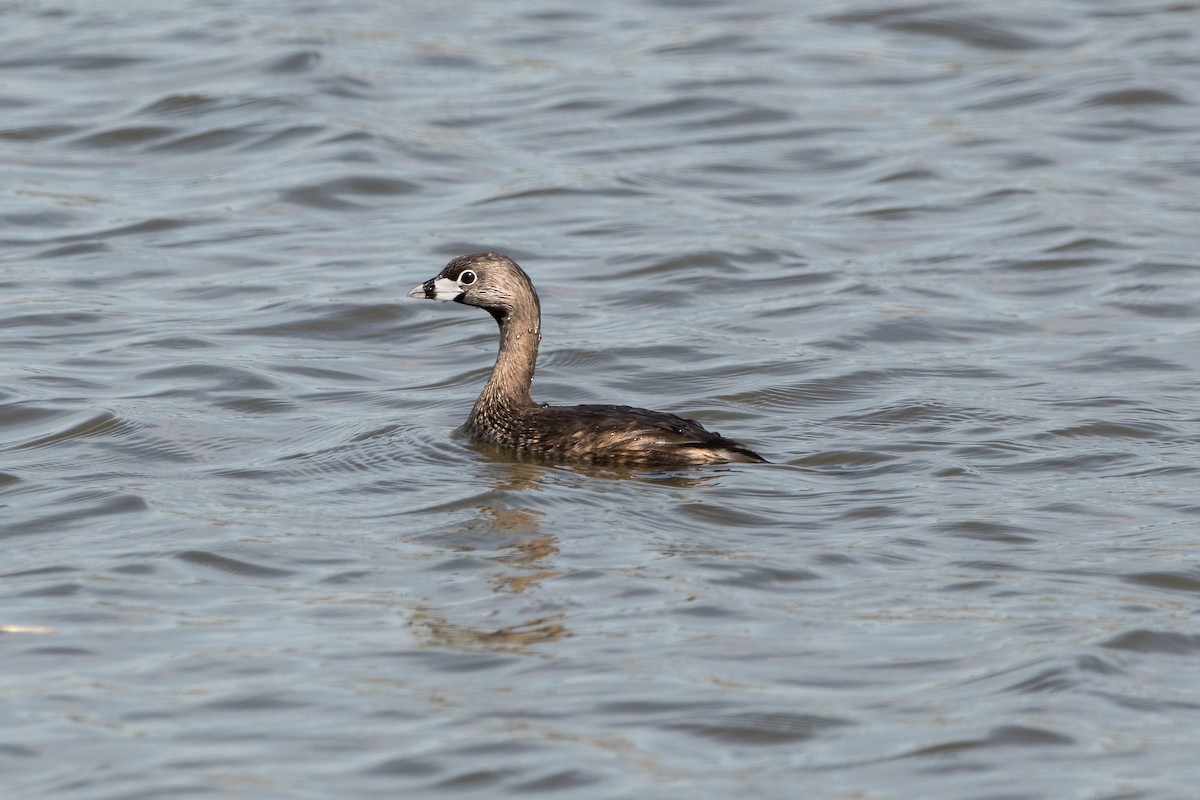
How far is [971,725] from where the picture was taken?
257 inches

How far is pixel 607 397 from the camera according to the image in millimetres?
11594

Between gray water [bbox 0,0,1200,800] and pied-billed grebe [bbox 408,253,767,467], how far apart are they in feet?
0.47

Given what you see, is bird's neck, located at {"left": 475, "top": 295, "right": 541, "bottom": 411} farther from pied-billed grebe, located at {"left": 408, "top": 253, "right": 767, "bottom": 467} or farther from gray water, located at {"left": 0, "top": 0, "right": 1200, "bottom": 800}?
gray water, located at {"left": 0, "top": 0, "right": 1200, "bottom": 800}

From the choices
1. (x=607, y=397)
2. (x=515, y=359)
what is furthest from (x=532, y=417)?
(x=607, y=397)

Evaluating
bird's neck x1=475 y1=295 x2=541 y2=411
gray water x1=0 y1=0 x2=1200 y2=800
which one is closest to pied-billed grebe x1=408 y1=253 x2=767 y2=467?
bird's neck x1=475 y1=295 x2=541 y2=411

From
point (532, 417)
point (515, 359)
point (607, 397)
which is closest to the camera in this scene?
point (532, 417)

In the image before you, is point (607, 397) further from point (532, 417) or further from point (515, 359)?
point (532, 417)

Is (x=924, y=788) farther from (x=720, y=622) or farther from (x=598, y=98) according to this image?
(x=598, y=98)

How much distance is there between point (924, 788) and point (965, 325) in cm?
712

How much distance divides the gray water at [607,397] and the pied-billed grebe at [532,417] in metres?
0.14

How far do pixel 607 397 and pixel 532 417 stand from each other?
1472mm

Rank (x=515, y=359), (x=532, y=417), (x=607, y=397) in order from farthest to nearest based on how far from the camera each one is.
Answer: (x=607, y=397), (x=515, y=359), (x=532, y=417)

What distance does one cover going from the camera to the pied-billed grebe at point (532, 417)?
9.57 m

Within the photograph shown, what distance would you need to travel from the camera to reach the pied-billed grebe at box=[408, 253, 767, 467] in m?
9.57
